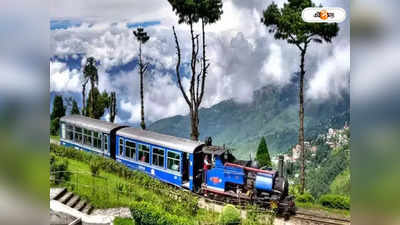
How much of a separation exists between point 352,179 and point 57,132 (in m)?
3.47

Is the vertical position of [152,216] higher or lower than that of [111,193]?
lower

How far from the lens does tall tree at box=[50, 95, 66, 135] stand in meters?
6.30

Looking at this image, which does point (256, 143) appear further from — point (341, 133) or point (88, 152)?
point (88, 152)

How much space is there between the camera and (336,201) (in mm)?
5625

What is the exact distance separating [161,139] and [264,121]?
117 cm

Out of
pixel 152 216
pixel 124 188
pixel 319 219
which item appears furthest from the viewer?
pixel 124 188

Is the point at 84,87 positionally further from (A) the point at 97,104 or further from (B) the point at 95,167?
(B) the point at 95,167

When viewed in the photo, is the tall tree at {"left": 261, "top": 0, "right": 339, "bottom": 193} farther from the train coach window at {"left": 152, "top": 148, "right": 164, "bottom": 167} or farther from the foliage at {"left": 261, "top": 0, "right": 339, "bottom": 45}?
the train coach window at {"left": 152, "top": 148, "right": 164, "bottom": 167}

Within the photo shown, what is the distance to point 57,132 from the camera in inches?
252

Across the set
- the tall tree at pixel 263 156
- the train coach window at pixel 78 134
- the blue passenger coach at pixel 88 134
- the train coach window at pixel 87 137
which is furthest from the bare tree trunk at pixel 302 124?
the train coach window at pixel 78 134

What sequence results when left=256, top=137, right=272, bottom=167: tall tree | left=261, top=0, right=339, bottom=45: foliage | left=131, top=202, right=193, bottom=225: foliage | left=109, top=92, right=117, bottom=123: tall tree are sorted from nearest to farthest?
left=261, top=0, right=339, bottom=45: foliage → left=256, top=137, right=272, bottom=167: tall tree → left=131, top=202, right=193, bottom=225: foliage → left=109, top=92, right=117, bottom=123: tall tree

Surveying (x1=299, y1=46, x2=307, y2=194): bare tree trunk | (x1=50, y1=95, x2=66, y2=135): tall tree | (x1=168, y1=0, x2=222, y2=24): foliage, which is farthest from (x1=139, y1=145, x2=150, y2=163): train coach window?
(x1=299, y1=46, x2=307, y2=194): bare tree trunk

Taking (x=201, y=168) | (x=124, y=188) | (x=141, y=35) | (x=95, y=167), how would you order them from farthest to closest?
1. (x=95, y=167)
2. (x=124, y=188)
3. (x=141, y=35)
4. (x=201, y=168)

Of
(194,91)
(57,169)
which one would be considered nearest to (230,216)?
(194,91)
